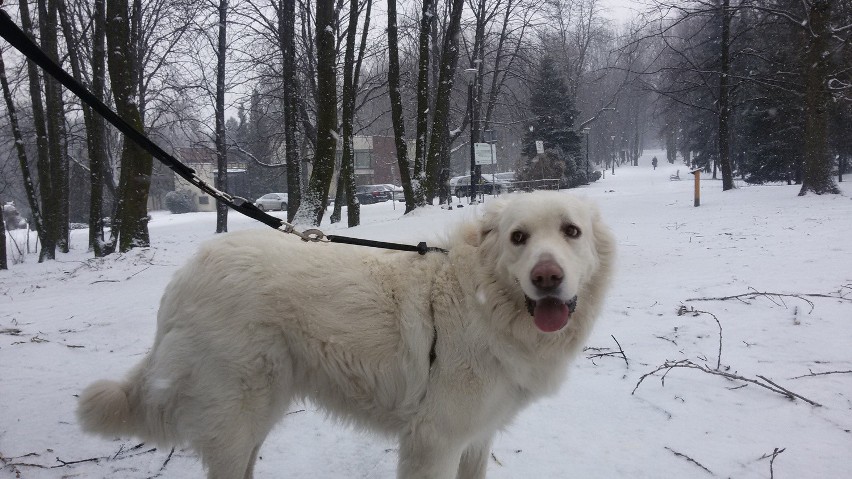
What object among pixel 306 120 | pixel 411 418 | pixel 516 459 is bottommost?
pixel 516 459

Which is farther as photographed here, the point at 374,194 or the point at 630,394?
the point at 374,194

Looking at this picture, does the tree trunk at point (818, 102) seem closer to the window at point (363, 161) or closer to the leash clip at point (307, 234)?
Answer: the leash clip at point (307, 234)

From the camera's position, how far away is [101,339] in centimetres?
491

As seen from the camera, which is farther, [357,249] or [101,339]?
[101,339]

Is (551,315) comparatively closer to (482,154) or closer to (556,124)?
(482,154)

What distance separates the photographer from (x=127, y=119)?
36.0 feet

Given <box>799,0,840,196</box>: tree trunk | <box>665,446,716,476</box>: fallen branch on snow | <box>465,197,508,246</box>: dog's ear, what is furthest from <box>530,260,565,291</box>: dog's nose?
<box>799,0,840,196</box>: tree trunk

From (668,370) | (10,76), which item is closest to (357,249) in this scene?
(668,370)

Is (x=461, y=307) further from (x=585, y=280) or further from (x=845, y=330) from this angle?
(x=845, y=330)

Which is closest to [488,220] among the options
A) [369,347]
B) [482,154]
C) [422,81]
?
[369,347]

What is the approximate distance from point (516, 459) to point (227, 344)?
71.6 inches

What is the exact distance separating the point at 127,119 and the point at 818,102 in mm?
18233

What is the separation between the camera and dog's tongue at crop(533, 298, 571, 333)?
7.01ft

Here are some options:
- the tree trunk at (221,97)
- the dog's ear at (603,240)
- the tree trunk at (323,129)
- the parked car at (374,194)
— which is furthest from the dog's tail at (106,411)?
the parked car at (374,194)
